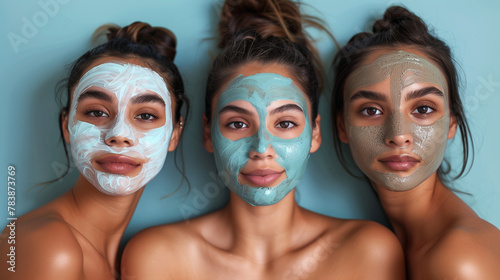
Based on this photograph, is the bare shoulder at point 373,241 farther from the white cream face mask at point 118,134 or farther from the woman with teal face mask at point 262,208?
the white cream face mask at point 118,134

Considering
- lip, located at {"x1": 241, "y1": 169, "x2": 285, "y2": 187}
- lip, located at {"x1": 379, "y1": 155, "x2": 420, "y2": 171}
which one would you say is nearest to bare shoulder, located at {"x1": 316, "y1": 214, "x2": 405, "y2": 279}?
lip, located at {"x1": 379, "y1": 155, "x2": 420, "y2": 171}

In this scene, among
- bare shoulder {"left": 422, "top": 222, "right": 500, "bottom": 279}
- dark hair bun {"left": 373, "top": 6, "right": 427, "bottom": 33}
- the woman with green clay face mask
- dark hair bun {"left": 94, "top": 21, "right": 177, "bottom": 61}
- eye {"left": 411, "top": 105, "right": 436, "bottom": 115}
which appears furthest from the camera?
dark hair bun {"left": 94, "top": 21, "right": 177, "bottom": 61}

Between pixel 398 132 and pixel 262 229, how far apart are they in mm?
546

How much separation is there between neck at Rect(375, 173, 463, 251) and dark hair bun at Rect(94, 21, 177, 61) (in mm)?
946

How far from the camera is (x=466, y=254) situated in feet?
3.85

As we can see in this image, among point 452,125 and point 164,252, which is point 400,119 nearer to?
point 452,125

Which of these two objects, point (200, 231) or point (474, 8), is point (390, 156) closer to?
point (200, 231)

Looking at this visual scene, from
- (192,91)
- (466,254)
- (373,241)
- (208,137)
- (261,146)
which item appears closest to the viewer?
(466,254)

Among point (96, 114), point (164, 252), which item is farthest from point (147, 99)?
point (164, 252)

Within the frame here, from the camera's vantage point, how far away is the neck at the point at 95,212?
1.44 meters

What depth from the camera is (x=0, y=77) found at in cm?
169

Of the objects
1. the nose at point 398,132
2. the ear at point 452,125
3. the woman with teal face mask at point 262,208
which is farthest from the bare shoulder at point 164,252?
the ear at point 452,125

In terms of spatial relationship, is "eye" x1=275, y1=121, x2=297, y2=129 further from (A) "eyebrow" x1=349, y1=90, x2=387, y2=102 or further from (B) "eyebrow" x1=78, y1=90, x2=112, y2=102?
(B) "eyebrow" x1=78, y1=90, x2=112, y2=102

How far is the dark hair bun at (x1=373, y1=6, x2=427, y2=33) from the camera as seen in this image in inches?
58.7
